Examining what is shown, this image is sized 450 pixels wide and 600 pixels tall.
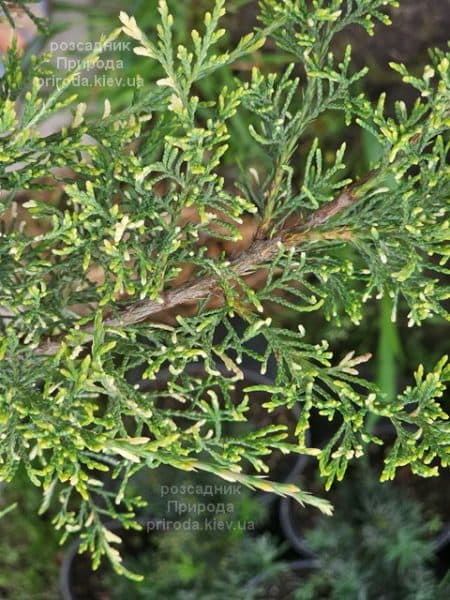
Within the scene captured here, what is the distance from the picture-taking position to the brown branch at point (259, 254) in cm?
85

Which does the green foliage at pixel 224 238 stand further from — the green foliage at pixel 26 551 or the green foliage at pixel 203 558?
the green foliage at pixel 26 551

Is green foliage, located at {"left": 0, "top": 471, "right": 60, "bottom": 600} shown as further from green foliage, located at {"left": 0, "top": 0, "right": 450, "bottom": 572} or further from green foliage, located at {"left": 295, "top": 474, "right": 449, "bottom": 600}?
green foliage, located at {"left": 0, "top": 0, "right": 450, "bottom": 572}

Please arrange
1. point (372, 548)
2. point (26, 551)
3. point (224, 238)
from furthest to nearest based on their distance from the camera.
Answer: point (26, 551) < point (372, 548) < point (224, 238)

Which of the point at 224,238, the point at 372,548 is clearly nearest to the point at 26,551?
the point at 372,548

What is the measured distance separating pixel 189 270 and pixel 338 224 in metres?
0.74

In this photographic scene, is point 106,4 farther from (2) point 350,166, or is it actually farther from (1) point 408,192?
(1) point 408,192

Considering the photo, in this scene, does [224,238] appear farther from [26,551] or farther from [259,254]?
[26,551]

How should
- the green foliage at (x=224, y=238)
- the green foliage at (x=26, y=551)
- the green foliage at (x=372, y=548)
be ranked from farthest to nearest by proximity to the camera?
the green foliage at (x=26, y=551)
the green foliage at (x=372, y=548)
the green foliage at (x=224, y=238)

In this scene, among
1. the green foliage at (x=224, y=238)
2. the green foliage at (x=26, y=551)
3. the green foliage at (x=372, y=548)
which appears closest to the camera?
the green foliage at (x=224, y=238)

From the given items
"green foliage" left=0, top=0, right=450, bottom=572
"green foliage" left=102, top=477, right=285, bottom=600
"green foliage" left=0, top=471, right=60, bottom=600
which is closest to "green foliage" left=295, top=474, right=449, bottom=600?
"green foliage" left=102, top=477, right=285, bottom=600

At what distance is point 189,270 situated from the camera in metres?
1.56

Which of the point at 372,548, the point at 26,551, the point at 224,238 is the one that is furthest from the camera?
the point at 26,551

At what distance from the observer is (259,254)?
881 millimetres

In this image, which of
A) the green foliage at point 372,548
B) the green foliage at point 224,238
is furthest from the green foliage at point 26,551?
the green foliage at point 224,238
